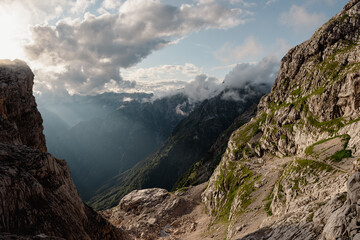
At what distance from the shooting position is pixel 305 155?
71.6m

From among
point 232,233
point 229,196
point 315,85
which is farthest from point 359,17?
point 232,233

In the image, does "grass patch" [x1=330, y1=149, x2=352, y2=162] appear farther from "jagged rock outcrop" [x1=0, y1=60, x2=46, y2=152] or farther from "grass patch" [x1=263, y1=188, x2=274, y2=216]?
"jagged rock outcrop" [x1=0, y1=60, x2=46, y2=152]

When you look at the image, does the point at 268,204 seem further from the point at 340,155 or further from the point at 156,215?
the point at 156,215

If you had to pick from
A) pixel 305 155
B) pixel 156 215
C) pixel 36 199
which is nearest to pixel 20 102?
pixel 36 199

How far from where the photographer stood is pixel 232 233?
68.9 m

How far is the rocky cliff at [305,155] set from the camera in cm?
3572

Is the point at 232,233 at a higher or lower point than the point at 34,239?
lower

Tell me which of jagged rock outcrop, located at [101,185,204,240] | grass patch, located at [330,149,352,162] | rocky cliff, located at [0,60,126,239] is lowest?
jagged rock outcrop, located at [101,185,204,240]

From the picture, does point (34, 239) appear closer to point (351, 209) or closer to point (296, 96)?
point (351, 209)

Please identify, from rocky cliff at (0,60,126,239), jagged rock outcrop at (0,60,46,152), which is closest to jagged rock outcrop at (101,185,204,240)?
rocky cliff at (0,60,126,239)

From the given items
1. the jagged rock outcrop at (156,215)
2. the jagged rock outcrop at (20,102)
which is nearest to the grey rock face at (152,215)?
the jagged rock outcrop at (156,215)

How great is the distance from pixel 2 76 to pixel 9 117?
1291 centimetres

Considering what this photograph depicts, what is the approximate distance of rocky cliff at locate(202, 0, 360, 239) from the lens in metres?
35.7

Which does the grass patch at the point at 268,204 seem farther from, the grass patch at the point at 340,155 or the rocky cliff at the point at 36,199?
the rocky cliff at the point at 36,199
